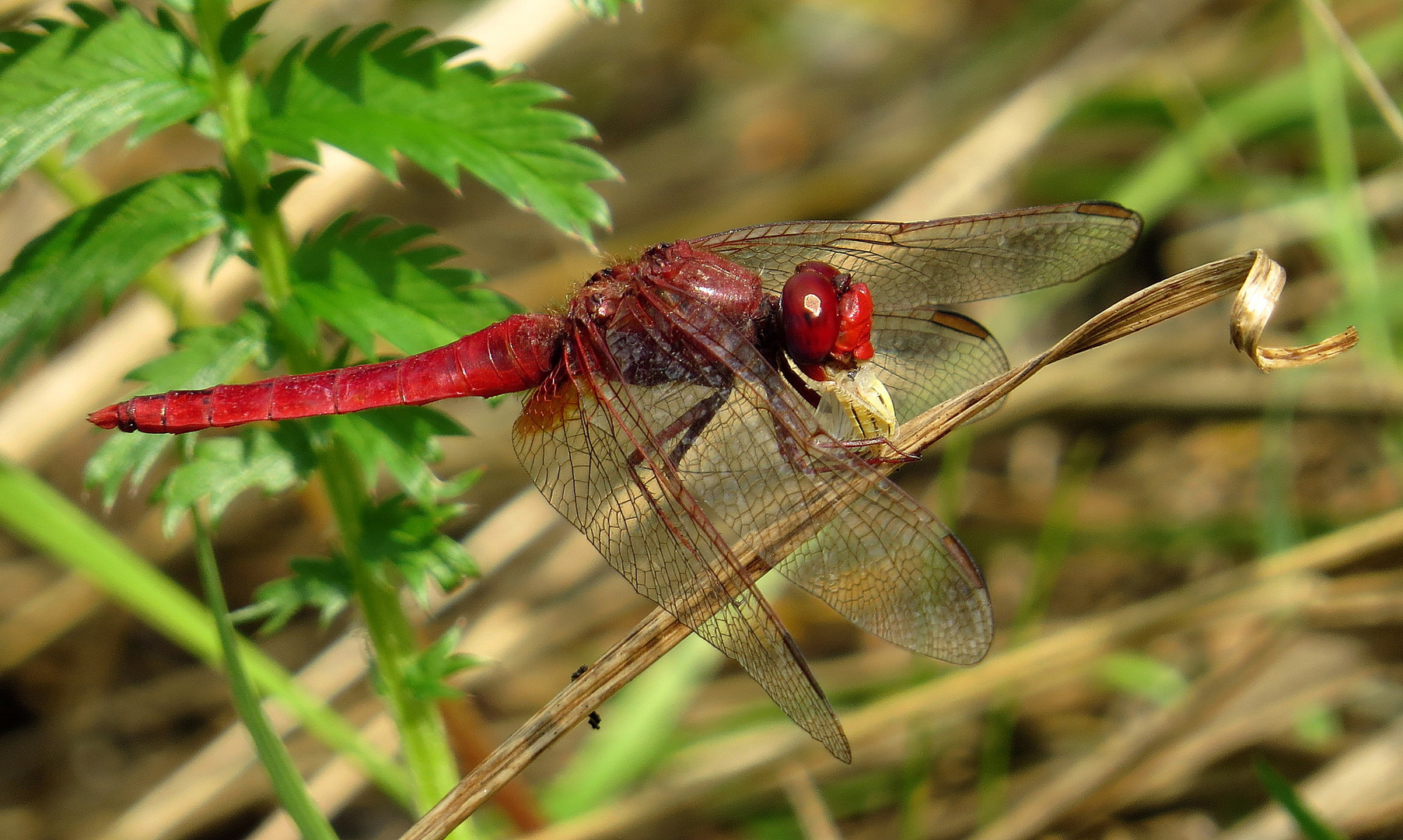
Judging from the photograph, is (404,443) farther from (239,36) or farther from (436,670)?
(239,36)

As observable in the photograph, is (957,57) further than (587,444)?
Yes

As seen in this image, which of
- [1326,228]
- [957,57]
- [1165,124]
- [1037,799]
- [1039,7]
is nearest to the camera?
[1037,799]

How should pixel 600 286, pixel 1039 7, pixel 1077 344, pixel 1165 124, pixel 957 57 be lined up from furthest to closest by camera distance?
1. pixel 957 57
2. pixel 1039 7
3. pixel 1165 124
4. pixel 600 286
5. pixel 1077 344

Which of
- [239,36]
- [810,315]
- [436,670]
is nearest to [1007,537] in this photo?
[810,315]

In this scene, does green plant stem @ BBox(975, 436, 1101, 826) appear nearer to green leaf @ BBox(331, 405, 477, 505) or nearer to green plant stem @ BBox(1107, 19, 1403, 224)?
green plant stem @ BBox(1107, 19, 1403, 224)

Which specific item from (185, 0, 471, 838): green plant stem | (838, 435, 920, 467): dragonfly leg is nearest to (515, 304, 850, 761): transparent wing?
(838, 435, 920, 467): dragonfly leg

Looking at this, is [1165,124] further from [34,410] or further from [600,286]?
[34,410]

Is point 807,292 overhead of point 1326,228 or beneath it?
overhead

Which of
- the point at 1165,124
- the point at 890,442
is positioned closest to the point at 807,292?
the point at 890,442
